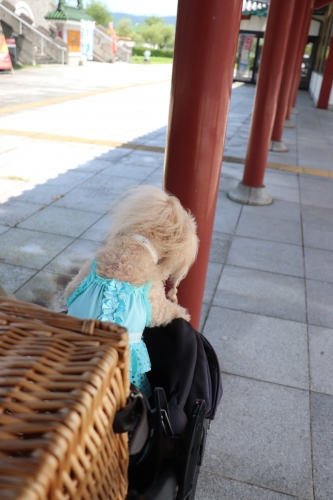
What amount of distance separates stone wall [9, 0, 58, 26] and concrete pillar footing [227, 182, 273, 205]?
31023mm

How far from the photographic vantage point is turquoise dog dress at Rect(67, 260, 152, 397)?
1.73m

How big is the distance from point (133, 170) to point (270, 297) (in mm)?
3915

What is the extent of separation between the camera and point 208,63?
2.26 meters

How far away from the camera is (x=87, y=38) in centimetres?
3055

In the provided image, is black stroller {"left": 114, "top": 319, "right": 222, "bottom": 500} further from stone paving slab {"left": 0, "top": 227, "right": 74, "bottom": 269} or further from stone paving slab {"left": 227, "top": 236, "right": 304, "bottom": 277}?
stone paving slab {"left": 227, "top": 236, "right": 304, "bottom": 277}

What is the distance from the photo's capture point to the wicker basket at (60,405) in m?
0.66

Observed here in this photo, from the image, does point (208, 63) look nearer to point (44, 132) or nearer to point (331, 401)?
point (331, 401)

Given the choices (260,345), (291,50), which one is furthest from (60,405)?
(291,50)

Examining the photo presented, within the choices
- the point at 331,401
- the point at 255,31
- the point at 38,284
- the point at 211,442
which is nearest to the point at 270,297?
the point at 331,401

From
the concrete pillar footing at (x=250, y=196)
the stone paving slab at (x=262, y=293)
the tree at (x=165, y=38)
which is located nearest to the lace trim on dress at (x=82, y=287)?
the stone paving slab at (x=262, y=293)

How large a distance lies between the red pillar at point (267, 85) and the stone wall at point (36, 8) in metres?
30.8

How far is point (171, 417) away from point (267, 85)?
5.35 meters

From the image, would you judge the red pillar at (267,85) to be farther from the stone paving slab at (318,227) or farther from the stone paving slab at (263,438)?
the stone paving slab at (263,438)

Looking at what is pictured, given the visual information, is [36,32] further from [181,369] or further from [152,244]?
[181,369]
